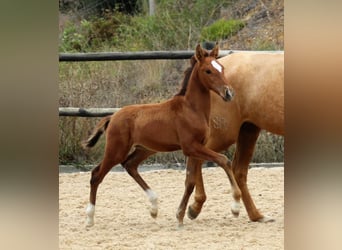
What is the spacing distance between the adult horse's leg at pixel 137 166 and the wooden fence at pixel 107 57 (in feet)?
0.64

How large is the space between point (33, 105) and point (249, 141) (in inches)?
34.3

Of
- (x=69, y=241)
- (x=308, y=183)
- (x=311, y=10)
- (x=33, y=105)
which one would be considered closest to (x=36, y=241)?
(x=69, y=241)

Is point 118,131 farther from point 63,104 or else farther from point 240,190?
point 240,190

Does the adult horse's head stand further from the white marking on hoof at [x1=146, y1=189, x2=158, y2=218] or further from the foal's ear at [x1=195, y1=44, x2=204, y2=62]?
the white marking on hoof at [x1=146, y1=189, x2=158, y2=218]

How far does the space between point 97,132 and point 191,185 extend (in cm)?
43

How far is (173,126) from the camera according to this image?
3221 millimetres

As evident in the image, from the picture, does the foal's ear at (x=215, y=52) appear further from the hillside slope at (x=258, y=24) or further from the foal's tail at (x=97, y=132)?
the foal's tail at (x=97, y=132)

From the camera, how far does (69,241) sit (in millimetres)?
3246

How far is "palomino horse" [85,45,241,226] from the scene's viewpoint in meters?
3.19

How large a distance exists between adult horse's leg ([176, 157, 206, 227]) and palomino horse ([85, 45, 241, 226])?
0.08 metres

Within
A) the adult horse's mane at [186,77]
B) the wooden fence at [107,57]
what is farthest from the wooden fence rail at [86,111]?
the adult horse's mane at [186,77]

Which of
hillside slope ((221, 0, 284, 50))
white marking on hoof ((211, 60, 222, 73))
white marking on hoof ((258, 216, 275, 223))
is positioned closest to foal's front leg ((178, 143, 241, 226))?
white marking on hoof ((258, 216, 275, 223))

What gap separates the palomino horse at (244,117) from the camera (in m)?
3.26

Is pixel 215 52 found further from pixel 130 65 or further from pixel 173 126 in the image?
pixel 130 65
